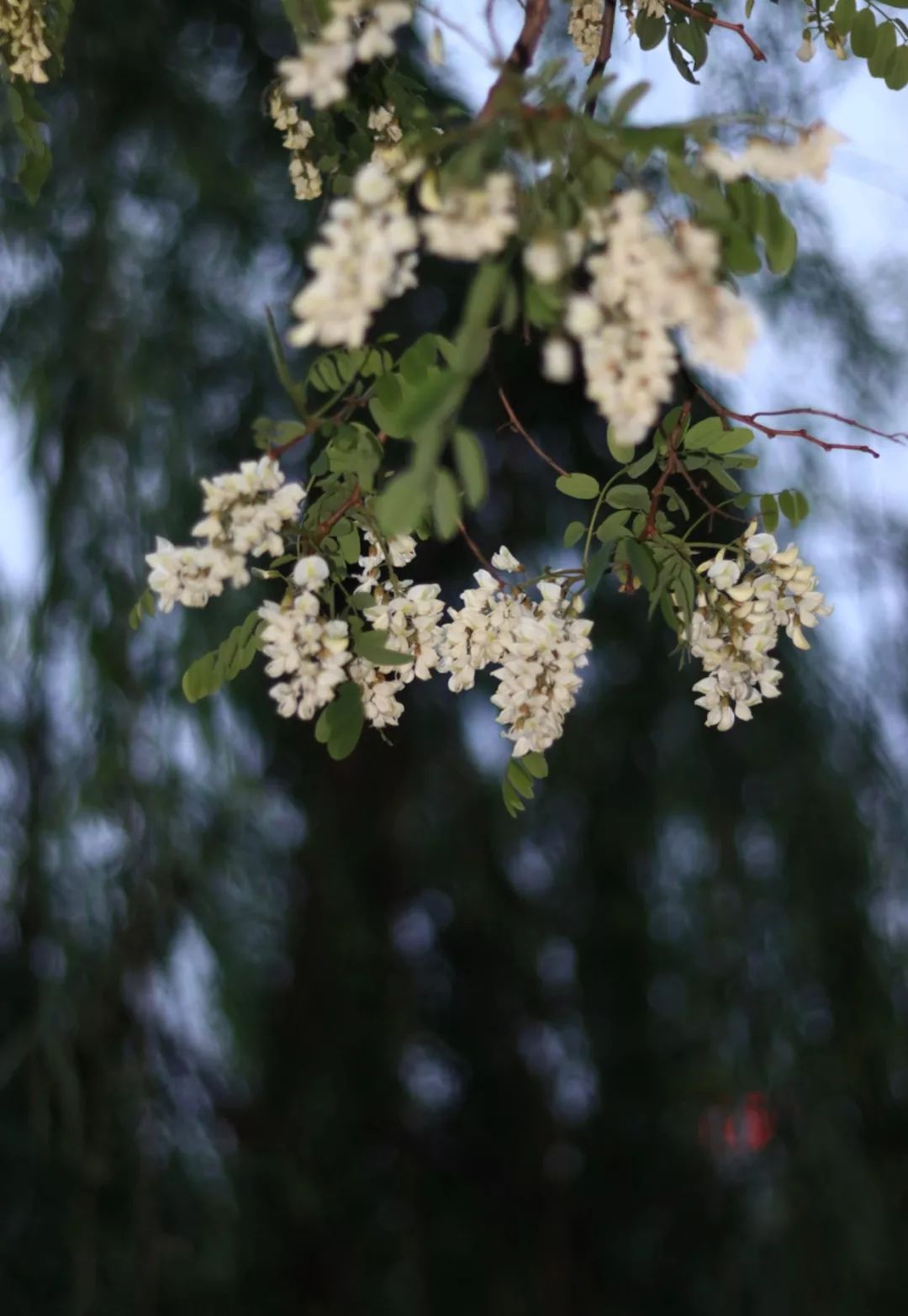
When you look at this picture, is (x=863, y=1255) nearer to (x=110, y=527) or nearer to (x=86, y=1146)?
(x=86, y=1146)

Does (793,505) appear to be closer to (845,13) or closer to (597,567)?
(597,567)

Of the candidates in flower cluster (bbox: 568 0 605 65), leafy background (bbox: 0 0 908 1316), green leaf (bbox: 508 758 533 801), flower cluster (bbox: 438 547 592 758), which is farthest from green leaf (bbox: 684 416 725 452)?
leafy background (bbox: 0 0 908 1316)

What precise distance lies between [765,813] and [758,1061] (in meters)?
0.31

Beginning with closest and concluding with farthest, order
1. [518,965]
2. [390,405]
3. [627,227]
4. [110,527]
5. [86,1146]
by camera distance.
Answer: [627,227] < [390,405] < [86,1146] < [110,527] < [518,965]

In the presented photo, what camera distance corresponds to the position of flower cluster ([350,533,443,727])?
0.78 meters

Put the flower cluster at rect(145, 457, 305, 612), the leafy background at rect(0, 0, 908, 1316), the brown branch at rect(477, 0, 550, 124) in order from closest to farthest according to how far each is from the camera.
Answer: the brown branch at rect(477, 0, 550, 124), the flower cluster at rect(145, 457, 305, 612), the leafy background at rect(0, 0, 908, 1316)

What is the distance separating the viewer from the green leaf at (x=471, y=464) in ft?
1.68

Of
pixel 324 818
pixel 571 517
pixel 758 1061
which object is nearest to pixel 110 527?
pixel 324 818

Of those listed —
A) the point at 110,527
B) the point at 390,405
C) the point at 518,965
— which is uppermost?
the point at 390,405

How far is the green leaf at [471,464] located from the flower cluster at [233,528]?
0.61 feet

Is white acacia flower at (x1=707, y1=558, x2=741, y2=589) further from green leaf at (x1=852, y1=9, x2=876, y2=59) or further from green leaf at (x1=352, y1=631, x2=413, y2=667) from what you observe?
green leaf at (x1=852, y1=9, x2=876, y2=59)

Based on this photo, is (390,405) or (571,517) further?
(571,517)

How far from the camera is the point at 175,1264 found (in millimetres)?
1601

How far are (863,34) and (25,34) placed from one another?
1.79 ft
